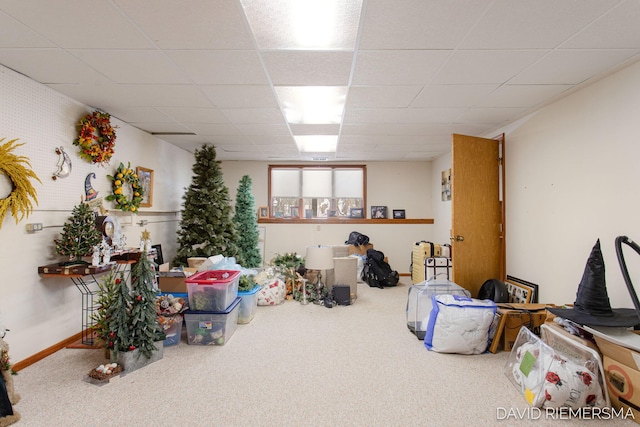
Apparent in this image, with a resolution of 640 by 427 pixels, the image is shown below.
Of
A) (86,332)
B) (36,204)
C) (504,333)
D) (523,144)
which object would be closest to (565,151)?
(523,144)

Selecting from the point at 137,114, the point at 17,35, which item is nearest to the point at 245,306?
the point at 137,114

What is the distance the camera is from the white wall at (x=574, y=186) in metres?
2.48

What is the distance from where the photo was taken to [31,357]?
107 inches

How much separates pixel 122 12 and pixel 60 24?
18.7 inches

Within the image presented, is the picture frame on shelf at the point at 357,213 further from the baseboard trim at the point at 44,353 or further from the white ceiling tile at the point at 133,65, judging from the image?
the baseboard trim at the point at 44,353

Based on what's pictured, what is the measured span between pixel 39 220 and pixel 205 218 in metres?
2.34

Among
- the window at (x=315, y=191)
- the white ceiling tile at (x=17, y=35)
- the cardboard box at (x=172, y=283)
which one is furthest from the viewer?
the window at (x=315, y=191)

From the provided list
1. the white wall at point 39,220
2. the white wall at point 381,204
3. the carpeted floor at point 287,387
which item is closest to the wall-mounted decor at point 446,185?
the white wall at point 381,204

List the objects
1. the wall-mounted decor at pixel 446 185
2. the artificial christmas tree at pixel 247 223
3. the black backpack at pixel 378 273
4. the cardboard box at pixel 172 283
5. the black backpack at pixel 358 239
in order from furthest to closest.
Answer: the black backpack at pixel 358 239, the artificial christmas tree at pixel 247 223, the wall-mounted decor at pixel 446 185, the black backpack at pixel 378 273, the cardboard box at pixel 172 283

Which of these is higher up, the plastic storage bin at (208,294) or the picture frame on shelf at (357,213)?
the picture frame on shelf at (357,213)

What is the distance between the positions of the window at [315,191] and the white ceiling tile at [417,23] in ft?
15.6

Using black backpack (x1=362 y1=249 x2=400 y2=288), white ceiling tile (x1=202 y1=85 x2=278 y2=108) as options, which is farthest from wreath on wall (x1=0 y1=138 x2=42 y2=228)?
black backpack (x1=362 y1=249 x2=400 y2=288)

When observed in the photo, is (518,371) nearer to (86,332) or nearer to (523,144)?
(523,144)

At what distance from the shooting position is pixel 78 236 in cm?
290
